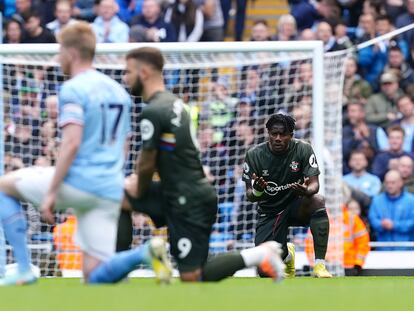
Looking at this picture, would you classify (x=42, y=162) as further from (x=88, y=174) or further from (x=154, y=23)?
(x=88, y=174)

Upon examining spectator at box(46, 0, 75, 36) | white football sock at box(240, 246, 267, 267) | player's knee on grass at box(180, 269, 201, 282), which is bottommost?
player's knee on grass at box(180, 269, 201, 282)

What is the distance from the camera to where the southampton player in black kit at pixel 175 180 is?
929 centimetres

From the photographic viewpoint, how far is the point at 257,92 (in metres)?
16.6

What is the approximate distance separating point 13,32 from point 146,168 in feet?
33.7

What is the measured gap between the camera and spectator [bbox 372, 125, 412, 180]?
17656 millimetres

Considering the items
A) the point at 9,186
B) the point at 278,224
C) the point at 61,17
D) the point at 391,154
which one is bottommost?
the point at 278,224

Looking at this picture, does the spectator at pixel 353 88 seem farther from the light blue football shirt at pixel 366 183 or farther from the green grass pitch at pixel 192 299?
the green grass pitch at pixel 192 299

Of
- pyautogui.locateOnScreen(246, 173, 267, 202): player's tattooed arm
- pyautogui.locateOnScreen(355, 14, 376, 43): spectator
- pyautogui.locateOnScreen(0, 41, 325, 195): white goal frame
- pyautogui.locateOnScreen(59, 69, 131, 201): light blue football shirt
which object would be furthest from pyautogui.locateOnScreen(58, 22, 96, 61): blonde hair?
pyautogui.locateOnScreen(355, 14, 376, 43): spectator

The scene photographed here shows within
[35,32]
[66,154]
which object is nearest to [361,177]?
[35,32]

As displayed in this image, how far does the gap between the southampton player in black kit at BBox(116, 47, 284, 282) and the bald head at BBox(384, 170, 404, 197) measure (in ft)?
25.0

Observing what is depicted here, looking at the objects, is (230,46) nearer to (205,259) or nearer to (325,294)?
(205,259)

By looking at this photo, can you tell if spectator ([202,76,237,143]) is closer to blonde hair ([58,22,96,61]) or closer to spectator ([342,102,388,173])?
spectator ([342,102,388,173])

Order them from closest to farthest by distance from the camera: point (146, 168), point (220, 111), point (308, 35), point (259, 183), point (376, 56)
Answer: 1. point (146, 168)
2. point (259, 183)
3. point (220, 111)
4. point (308, 35)
5. point (376, 56)

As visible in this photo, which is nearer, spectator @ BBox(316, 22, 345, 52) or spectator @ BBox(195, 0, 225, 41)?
spectator @ BBox(316, 22, 345, 52)
